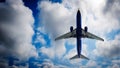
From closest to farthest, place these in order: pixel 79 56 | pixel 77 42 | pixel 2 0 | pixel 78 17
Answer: pixel 2 0, pixel 78 17, pixel 77 42, pixel 79 56

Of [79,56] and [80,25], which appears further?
[79,56]

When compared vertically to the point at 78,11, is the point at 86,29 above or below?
below

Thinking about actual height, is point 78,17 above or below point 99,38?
above

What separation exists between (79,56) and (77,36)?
1142 cm

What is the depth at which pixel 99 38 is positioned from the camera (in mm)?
42969

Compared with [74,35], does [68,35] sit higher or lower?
lower

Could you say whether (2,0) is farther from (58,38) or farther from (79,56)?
(79,56)

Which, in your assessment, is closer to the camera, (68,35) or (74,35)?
(68,35)

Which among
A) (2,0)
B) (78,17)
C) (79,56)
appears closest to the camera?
(2,0)

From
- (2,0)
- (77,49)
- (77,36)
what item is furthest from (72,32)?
(2,0)

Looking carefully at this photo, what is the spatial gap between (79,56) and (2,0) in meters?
30.6

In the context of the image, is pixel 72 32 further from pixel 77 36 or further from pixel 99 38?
pixel 99 38

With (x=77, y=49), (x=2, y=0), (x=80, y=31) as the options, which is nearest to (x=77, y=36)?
(x=80, y=31)

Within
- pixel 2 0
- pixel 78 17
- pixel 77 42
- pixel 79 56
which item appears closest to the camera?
pixel 2 0
